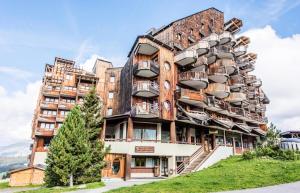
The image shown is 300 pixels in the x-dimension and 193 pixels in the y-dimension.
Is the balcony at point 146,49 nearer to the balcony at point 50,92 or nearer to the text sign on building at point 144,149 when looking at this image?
the text sign on building at point 144,149

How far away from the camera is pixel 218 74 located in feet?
152

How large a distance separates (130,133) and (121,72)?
13.3 m

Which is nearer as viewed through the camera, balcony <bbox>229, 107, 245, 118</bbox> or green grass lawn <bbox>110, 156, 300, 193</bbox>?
green grass lawn <bbox>110, 156, 300, 193</bbox>

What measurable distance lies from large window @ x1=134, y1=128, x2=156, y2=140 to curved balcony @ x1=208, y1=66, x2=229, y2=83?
16.4 metres

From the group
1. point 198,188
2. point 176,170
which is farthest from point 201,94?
point 198,188

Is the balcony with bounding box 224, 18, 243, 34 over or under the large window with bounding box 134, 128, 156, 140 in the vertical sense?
over

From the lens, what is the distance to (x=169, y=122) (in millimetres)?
36938

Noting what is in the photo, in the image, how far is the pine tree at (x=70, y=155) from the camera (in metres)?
24.8

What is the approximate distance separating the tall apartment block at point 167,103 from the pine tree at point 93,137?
3.21m

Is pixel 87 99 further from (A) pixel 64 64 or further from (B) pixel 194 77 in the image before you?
(A) pixel 64 64

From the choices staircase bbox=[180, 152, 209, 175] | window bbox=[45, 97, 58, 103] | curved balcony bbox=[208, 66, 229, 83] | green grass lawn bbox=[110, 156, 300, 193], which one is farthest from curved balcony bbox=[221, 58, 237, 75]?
window bbox=[45, 97, 58, 103]

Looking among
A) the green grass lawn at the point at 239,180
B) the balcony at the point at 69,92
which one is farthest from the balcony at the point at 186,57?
the balcony at the point at 69,92

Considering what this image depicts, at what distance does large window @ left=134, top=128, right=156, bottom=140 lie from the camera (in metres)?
36.4

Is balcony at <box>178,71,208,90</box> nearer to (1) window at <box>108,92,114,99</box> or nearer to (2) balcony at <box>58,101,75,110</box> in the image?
(1) window at <box>108,92,114,99</box>
